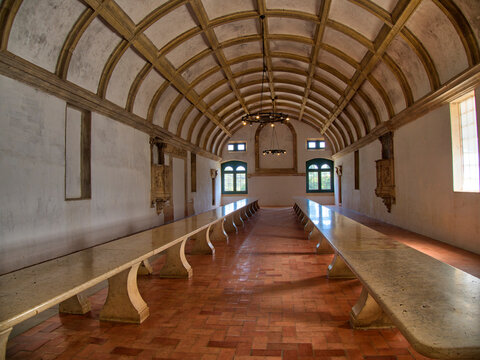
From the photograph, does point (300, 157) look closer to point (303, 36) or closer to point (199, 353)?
point (303, 36)

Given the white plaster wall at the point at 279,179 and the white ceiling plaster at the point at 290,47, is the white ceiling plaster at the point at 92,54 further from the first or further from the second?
the white plaster wall at the point at 279,179

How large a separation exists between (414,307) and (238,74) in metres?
12.1

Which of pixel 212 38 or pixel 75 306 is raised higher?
pixel 212 38

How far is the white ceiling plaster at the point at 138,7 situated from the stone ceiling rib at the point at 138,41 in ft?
0.40

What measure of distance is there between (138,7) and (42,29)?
2197 millimetres

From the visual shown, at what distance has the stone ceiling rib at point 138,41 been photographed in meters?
6.05

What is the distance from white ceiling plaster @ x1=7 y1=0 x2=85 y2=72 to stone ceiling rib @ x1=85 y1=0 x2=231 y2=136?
45 cm

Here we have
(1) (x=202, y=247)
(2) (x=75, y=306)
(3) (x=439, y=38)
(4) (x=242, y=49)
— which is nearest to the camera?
(2) (x=75, y=306)

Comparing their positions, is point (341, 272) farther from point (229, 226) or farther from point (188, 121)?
point (188, 121)

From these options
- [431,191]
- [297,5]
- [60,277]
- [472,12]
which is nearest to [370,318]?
[60,277]

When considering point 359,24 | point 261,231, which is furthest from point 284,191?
point 359,24

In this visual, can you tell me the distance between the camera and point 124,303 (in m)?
3.21

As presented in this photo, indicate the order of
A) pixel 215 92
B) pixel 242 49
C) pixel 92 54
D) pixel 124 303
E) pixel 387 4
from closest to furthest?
pixel 124 303, pixel 387 4, pixel 92 54, pixel 242 49, pixel 215 92

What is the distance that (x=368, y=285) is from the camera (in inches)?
87.4
